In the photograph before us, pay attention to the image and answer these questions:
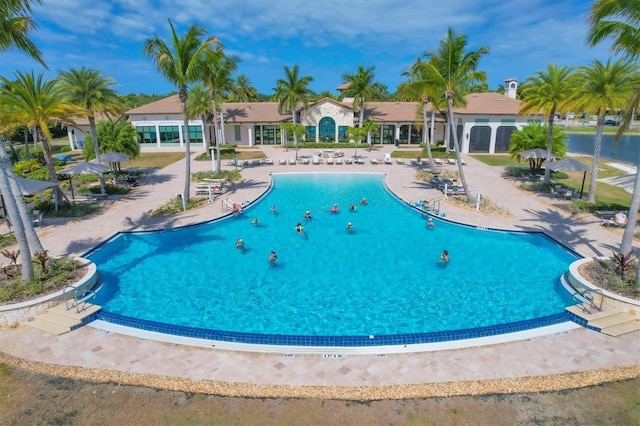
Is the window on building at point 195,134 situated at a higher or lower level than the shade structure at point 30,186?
higher

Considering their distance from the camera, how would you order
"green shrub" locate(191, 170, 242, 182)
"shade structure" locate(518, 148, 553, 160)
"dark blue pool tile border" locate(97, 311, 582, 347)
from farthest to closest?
"green shrub" locate(191, 170, 242, 182)
"shade structure" locate(518, 148, 553, 160)
"dark blue pool tile border" locate(97, 311, 582, 347)

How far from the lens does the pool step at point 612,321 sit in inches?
370

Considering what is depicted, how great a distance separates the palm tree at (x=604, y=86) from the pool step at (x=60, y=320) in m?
22.5

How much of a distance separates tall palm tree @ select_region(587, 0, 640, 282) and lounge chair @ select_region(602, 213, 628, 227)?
5.47 metres

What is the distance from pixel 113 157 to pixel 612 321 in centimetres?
2606

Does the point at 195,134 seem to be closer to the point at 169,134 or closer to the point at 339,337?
the point at 169,134

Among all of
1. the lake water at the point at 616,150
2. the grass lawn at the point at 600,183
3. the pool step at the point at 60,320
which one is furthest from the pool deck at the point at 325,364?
the lake water at the point at 616,150

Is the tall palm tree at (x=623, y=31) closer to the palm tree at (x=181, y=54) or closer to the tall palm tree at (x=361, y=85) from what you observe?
the palm tree at (x=181, y=54)

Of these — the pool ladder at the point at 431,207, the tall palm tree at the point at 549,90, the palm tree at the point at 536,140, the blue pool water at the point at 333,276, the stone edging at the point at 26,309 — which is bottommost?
the blue pool water at the point at 333,276

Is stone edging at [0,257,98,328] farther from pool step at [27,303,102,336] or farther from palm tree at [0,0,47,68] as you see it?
palm tree at [0,0,47,68]

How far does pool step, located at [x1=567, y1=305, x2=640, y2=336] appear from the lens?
941cm

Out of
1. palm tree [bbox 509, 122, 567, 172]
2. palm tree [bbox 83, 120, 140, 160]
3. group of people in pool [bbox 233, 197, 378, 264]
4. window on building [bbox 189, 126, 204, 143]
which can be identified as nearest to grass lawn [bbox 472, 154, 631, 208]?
palm tree [bbox 509, 122, 567, 172]

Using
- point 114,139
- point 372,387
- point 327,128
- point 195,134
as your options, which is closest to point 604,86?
point 372,387

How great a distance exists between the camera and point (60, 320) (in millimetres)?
9961
